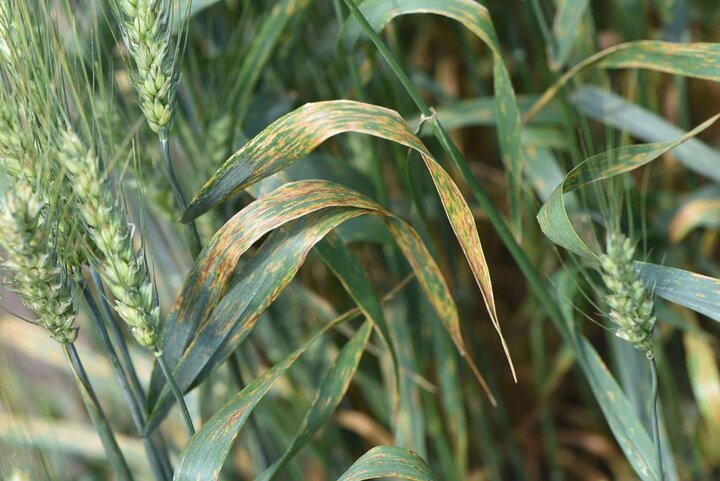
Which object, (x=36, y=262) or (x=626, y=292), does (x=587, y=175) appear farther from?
(x=36, y=262)

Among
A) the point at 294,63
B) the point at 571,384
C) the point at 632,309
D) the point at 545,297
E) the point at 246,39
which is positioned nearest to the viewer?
the point at 632,309

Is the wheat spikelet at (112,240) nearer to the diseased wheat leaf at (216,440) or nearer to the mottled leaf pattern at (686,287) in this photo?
the diseased wheat leaf at (216,440)

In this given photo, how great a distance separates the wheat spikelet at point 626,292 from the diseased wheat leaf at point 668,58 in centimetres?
22

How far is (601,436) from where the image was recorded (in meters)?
1.20

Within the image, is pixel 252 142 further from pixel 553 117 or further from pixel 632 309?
pixel 553 117

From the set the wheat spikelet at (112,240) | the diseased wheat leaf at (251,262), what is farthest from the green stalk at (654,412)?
the wheat spikelet at (112,240)

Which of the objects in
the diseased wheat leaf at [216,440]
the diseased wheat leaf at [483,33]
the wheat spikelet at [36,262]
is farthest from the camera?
the diseased wheat leaf at [483,33]

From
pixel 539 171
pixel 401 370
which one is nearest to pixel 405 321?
pixel 401 370

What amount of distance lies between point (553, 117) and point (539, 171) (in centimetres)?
7

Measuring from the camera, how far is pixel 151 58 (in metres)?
0.54

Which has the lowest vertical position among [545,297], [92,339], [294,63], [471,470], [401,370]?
[471,470]

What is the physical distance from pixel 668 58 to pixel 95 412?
56cm

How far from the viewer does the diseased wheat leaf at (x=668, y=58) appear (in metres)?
0.68

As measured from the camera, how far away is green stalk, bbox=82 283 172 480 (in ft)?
1.82
